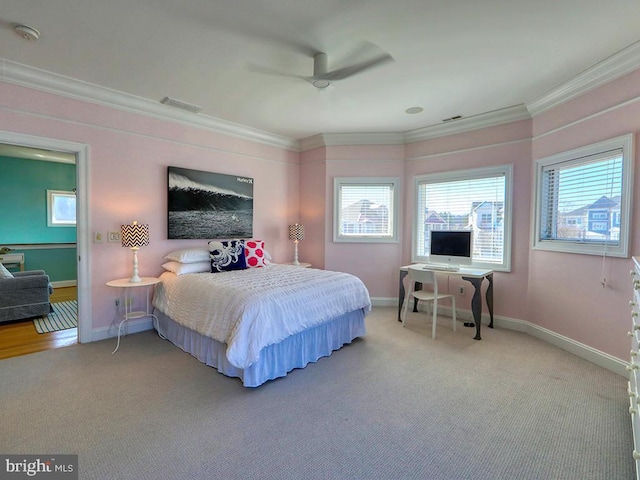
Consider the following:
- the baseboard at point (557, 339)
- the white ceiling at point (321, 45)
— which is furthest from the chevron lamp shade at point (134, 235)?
the baseboard at point (557, 339)

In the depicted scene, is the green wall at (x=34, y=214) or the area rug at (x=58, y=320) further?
the green wall at (x=34, y=214)

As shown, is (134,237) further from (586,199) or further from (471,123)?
(586,199)

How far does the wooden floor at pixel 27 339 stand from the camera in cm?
313

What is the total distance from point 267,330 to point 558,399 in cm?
229

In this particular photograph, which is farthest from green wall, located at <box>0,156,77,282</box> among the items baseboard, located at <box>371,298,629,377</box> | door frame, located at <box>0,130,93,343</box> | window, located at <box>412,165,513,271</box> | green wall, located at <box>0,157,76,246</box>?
window, located at <box>412,165,513,271</box>

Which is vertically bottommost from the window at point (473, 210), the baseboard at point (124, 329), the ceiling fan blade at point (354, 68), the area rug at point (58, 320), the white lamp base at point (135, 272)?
the area rug at point (58, 320)

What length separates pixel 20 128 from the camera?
Result: 2.92 metres

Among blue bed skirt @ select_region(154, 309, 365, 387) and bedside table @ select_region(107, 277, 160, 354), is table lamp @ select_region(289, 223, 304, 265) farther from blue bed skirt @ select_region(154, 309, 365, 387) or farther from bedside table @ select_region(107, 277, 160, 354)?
bedside table @ select_region(107, 277, 160, 354)

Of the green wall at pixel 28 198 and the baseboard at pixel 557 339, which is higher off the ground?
the green wall at pixel 28 198

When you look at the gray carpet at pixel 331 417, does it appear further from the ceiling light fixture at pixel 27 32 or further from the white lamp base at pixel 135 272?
the ceiling light fixture at pixel 27 32

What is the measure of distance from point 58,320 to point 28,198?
3437 mm

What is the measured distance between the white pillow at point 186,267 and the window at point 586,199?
4004mm

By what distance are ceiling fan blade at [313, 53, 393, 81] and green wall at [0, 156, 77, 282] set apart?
21.3 ft

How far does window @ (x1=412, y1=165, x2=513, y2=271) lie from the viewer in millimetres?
3980
